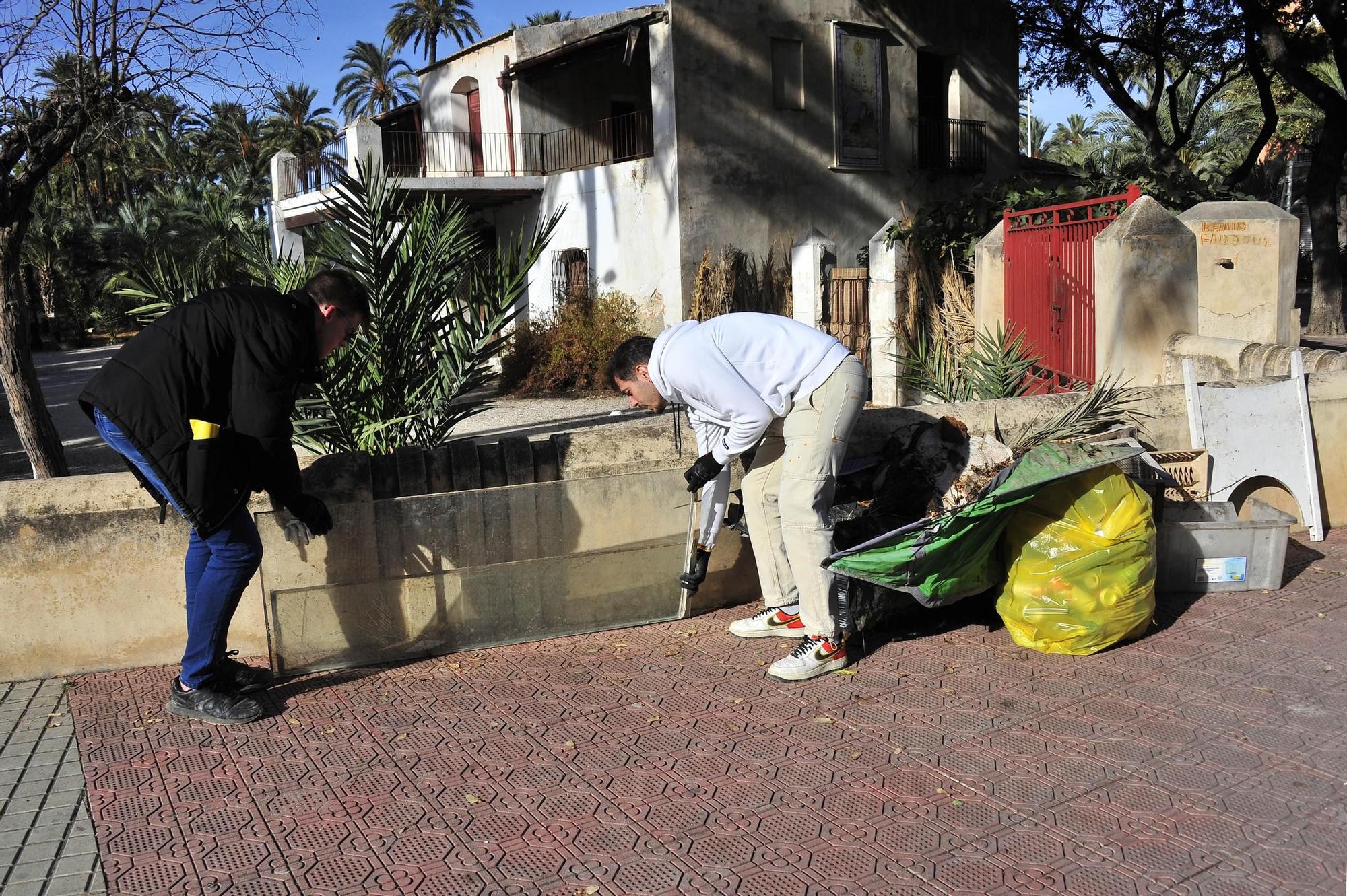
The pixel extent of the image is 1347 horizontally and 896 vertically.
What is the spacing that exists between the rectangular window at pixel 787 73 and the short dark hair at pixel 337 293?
15.6 meters

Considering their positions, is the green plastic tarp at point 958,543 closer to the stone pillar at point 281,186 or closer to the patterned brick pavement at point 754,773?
the patterned brick pavement at point 754,773

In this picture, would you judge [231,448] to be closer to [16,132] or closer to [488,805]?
[488,805]


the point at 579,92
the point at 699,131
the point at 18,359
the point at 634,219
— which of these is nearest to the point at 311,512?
the point at 18,359

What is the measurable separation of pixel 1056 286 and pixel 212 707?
7332 millimetres

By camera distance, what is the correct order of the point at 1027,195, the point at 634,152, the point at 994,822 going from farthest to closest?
1. the point at 634,152
2. the point at 1027,195
3. the point at 994,822

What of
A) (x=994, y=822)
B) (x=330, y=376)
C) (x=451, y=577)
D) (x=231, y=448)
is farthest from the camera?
(x=330, y=376)

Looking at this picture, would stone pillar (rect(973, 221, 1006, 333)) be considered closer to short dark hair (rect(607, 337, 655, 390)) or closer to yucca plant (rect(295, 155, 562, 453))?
yucca plant (rect(295, 155, 562, 453))

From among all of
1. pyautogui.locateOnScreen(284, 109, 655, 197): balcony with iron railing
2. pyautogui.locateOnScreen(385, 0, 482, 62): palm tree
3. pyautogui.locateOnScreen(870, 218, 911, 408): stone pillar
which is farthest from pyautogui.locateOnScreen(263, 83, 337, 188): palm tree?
pyautogui.locateOnScreen(870, 218, 911, 408): stone pillar

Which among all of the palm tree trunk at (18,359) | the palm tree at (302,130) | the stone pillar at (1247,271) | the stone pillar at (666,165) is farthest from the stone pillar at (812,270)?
the palm tree at (302,130)

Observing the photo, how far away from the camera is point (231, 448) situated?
12.6 ft

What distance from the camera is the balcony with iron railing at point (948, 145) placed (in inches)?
816

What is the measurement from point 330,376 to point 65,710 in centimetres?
183

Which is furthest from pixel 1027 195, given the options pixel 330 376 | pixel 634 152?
pixel 330 376

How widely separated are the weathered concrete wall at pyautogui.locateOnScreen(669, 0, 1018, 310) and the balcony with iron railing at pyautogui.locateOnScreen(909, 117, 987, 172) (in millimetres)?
192
